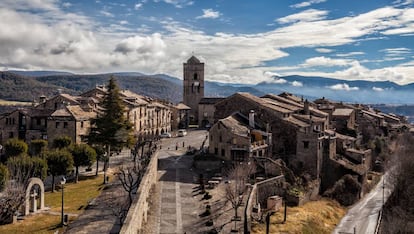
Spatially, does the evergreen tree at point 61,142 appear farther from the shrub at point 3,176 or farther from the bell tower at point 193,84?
the bell tower at point 193,84

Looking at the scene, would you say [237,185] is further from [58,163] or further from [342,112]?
[342,112]

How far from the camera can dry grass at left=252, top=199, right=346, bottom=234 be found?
43.7m

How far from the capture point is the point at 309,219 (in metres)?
48.8

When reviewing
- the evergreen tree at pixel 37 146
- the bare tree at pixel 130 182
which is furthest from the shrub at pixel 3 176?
the evergreen tree at pixel 37 146

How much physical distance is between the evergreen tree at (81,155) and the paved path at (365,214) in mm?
28958

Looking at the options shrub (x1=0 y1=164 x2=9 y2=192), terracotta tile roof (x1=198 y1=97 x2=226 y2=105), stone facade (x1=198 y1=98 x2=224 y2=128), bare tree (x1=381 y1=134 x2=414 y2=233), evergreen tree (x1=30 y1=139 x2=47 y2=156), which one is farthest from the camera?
terracotta tile roof (x1=198 y1=97 x2=226 y2=105)

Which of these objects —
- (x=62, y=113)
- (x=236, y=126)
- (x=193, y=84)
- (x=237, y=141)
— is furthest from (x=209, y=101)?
(x=237, y=141)

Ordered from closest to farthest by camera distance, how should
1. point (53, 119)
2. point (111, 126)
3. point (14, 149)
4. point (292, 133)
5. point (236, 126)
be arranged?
point (14, 149) → point (111, 126) → point (236, 126) → point (292, 133) → point (53, 119)

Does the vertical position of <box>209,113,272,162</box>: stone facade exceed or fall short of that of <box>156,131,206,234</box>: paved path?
it exceeds it

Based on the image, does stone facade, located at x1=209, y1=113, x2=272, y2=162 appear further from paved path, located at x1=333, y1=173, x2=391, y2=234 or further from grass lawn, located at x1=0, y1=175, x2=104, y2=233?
grass lawn, located at x1=0, y1=175, x2=104, y2=233

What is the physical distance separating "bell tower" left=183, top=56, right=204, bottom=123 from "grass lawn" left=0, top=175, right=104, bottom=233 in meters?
71.3

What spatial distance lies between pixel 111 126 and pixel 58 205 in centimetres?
1768

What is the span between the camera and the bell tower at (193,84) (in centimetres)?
12331

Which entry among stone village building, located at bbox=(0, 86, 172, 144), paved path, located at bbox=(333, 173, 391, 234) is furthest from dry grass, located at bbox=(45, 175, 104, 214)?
paved path, located at bbox=(333, 173, 391, 234)
